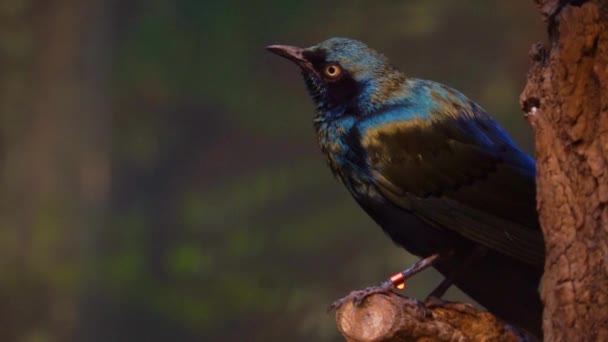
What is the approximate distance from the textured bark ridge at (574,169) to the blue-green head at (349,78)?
2.18 feet

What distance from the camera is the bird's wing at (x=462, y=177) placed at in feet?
7.86

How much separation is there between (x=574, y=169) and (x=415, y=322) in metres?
0.54

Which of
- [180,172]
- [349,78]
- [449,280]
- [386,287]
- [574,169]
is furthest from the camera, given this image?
[180,172]

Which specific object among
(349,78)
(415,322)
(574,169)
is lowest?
(415,322)

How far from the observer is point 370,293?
235 centimetres

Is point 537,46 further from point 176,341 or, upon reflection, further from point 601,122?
point 176,341

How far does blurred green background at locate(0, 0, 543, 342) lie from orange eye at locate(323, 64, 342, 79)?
1219mm

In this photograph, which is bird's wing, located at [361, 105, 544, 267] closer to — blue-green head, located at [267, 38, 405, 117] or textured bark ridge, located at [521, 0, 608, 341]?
blue-green head, located at [267, 38, 405, 117]

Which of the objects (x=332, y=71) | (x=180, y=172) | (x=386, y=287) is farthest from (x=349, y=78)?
(x=180, y=172)

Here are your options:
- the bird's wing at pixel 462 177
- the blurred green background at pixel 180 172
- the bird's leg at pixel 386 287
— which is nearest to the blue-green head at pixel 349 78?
the bird's wing at pixel 462 177

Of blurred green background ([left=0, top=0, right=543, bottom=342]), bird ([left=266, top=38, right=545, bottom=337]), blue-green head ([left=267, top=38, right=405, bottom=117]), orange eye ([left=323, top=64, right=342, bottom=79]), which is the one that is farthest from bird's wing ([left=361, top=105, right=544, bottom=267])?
blurred green background ([left=0, top=0, right=543, bottom=342])

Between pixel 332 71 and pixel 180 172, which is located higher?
pixel 332 71

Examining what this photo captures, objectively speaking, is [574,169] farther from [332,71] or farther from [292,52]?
[292,52]

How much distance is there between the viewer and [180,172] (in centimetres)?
404
